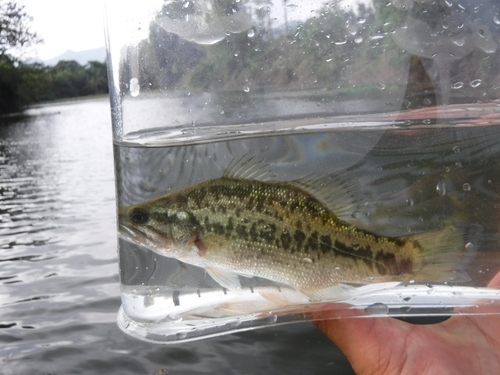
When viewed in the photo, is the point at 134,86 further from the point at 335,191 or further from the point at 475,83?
the point at 475,83

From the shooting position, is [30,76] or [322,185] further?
[30,76]

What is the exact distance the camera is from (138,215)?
2.80ft

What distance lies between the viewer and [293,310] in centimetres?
89

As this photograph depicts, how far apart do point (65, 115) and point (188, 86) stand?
170 inches

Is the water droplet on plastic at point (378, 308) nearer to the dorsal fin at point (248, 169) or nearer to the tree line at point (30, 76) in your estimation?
the dorsal fin at point (248, 169)

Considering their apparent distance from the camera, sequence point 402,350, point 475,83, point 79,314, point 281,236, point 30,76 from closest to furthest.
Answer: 1. point 281,236
2. point 475,83
3. point 402,350
4. point 79,314
5. point 30,76

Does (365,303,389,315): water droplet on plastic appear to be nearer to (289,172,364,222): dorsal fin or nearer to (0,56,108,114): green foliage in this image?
(289,172,364,222): dorsal fin

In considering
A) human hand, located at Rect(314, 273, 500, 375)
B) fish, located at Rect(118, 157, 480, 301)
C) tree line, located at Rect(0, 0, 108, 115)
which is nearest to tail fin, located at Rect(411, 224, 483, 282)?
fish, located at Rect(118, 157, 480, 301)

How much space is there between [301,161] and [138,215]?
0.26 meters

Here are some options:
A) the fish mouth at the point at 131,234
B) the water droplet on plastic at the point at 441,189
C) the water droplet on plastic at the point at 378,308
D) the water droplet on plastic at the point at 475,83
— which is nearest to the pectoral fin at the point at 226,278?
the fish mouth at the point at 131,234

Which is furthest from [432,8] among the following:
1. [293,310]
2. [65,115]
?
[65,115]

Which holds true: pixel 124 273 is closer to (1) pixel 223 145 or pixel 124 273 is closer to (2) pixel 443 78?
(1) pixel 223 145

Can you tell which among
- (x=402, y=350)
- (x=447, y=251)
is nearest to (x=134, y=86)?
(x=447, y=251)

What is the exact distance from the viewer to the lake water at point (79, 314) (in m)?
1.17
